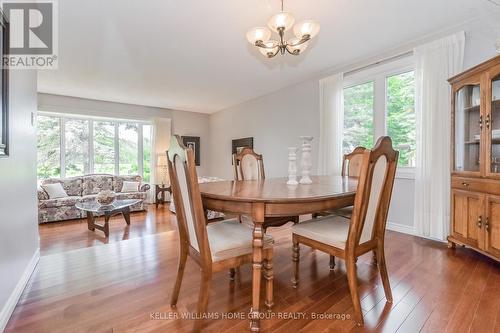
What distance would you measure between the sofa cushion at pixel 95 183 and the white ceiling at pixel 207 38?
70.2 inches

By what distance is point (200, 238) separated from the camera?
1305 millimetres

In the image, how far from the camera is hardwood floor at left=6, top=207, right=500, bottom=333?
143cm

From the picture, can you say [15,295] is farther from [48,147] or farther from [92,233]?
[48,147]

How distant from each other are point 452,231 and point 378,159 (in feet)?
6.39

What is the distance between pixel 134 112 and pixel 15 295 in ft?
16.5

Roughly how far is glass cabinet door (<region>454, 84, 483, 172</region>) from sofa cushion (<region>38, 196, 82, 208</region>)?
18.2ft

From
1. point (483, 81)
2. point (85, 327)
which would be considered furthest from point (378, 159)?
point (85, 327)

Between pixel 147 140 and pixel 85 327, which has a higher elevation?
pixel 147 140

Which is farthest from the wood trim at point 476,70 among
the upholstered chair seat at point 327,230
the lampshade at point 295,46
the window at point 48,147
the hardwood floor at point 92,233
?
the window at point 48,147

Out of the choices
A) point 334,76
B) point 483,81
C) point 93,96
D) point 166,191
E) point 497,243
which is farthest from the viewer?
point 166,191

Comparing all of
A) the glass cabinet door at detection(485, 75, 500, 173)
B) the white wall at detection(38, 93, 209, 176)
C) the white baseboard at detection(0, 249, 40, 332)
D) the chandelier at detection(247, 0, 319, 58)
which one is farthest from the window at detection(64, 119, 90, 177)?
the glass cabinet door at detection(485, 75, 500, 173)

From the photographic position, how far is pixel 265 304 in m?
1.60

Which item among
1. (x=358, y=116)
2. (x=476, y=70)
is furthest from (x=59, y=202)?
(x=476, y=70)

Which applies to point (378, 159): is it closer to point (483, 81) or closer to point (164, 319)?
point (164, 319)
